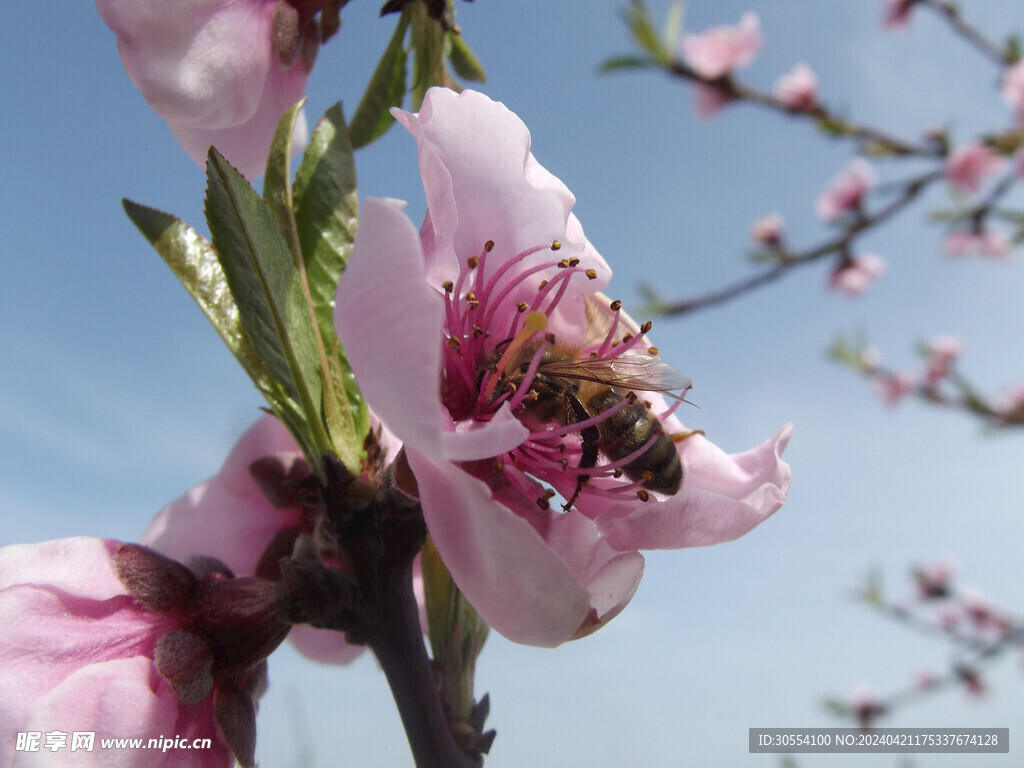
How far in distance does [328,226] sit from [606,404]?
32 centimetres

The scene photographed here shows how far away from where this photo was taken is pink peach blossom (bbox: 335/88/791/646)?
48 cm

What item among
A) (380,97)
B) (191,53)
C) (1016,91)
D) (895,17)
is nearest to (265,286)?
(191,53)

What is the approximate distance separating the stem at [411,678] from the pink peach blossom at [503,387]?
12 centimetres

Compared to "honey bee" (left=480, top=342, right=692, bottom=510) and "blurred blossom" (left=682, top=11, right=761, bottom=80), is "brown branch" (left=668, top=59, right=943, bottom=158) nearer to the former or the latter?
"blurred blossom" (left=682, top=11, right=761, bottom=80)

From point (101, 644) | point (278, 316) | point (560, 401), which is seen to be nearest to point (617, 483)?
point (560, 401)

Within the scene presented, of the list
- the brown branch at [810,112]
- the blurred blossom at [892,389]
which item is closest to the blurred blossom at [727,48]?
the brown branch at [810,112]

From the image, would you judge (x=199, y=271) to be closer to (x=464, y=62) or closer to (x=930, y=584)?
(x=464, y=62)

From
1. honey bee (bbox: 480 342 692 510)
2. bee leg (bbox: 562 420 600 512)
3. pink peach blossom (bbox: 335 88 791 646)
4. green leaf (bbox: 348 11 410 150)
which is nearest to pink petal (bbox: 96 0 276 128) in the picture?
green leaf (bbox: 348 11 410 150)

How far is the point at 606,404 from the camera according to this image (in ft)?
2.48

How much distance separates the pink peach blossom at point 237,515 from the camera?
3.06 ft

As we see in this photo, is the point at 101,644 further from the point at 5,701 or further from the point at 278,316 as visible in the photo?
the point at 278,316

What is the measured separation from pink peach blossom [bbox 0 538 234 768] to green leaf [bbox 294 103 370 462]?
0.79ft

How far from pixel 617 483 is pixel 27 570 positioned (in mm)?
526

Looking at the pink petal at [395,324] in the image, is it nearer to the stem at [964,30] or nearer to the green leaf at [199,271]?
the green leaf at [199,271]
